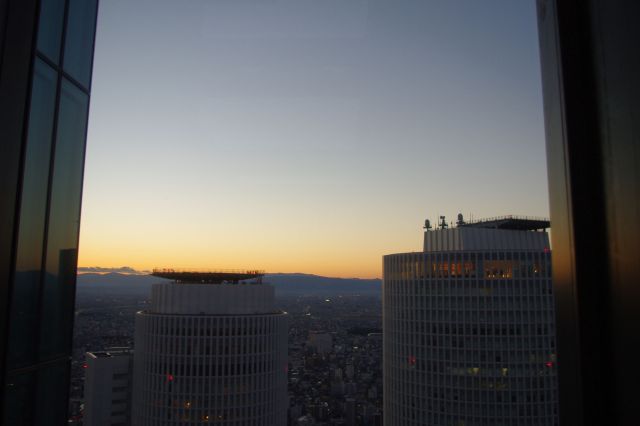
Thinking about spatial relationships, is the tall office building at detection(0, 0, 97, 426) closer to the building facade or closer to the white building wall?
the white building wall

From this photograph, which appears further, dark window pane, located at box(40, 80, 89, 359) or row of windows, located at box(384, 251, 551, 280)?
row of windows, located at box(384, 251, 551, 280)

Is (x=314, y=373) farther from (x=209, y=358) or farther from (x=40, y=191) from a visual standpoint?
(x=40, y=191)

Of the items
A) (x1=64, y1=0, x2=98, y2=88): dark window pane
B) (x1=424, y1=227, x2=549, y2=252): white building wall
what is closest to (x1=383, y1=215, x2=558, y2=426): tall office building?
(x1=424, y1=227, x2=549, y2=252): white building wall

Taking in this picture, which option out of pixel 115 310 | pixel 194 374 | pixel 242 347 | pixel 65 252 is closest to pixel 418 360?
pixel 242 347

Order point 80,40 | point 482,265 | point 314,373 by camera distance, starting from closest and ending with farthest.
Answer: point 80,40 → point 482,265 → point 314,373

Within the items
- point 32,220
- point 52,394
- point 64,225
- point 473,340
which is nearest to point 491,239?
point 473,340

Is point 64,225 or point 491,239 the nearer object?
point 64,225

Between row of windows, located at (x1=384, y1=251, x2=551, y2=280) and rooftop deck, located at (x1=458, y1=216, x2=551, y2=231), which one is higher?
rooftop deck, located at (x1=458, y1=216, x2=551, y2=231)
